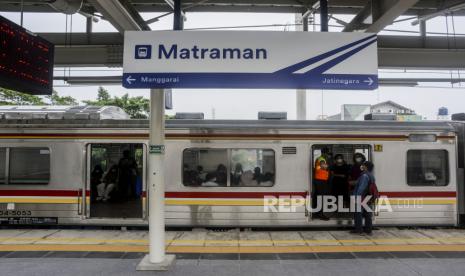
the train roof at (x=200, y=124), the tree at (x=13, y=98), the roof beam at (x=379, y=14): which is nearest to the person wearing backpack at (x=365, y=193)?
the train roof at (x=200, y=124)

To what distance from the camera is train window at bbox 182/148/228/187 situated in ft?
25.8

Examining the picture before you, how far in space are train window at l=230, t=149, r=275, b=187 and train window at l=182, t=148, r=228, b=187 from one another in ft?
0.72

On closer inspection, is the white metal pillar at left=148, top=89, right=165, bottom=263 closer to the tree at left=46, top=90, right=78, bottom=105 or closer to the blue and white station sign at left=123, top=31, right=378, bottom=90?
the blue and white station sign at left=123, top=31, right=378, bottom=90

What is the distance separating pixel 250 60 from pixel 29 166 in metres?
5.97

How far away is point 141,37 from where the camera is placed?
4.78 meters

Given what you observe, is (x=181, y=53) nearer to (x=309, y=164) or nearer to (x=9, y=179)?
(x=309, y=164)

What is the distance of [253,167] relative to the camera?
7902 millimetres

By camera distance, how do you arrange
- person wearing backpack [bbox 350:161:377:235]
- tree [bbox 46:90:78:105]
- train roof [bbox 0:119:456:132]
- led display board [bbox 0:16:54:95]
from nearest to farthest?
led display board [bbox 0:16:54:95], person wearing backpack [bbox 350:161:377:235], train roof [bbox 0:119:456:132], tree [bbox 46:90:78:105]

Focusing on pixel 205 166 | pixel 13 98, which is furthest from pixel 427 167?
pixel 13 98

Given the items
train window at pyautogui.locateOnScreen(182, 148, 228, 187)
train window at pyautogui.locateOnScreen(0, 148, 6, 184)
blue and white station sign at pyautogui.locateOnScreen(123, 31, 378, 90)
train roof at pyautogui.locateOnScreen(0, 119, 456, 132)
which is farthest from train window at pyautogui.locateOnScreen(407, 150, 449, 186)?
train window at pyautogui.locateOnScreen(0, 148, 6, 184)

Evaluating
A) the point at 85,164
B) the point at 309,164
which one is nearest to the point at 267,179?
the point at 309,164

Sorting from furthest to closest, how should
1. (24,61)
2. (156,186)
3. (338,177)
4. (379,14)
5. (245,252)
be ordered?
(338,177) → (245,252) → (24,61) → (379,14) → (156,186)

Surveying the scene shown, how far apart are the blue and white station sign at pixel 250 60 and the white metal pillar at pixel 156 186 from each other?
646 millimetres

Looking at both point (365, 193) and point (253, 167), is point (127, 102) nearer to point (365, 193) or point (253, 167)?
point (253, 167)
